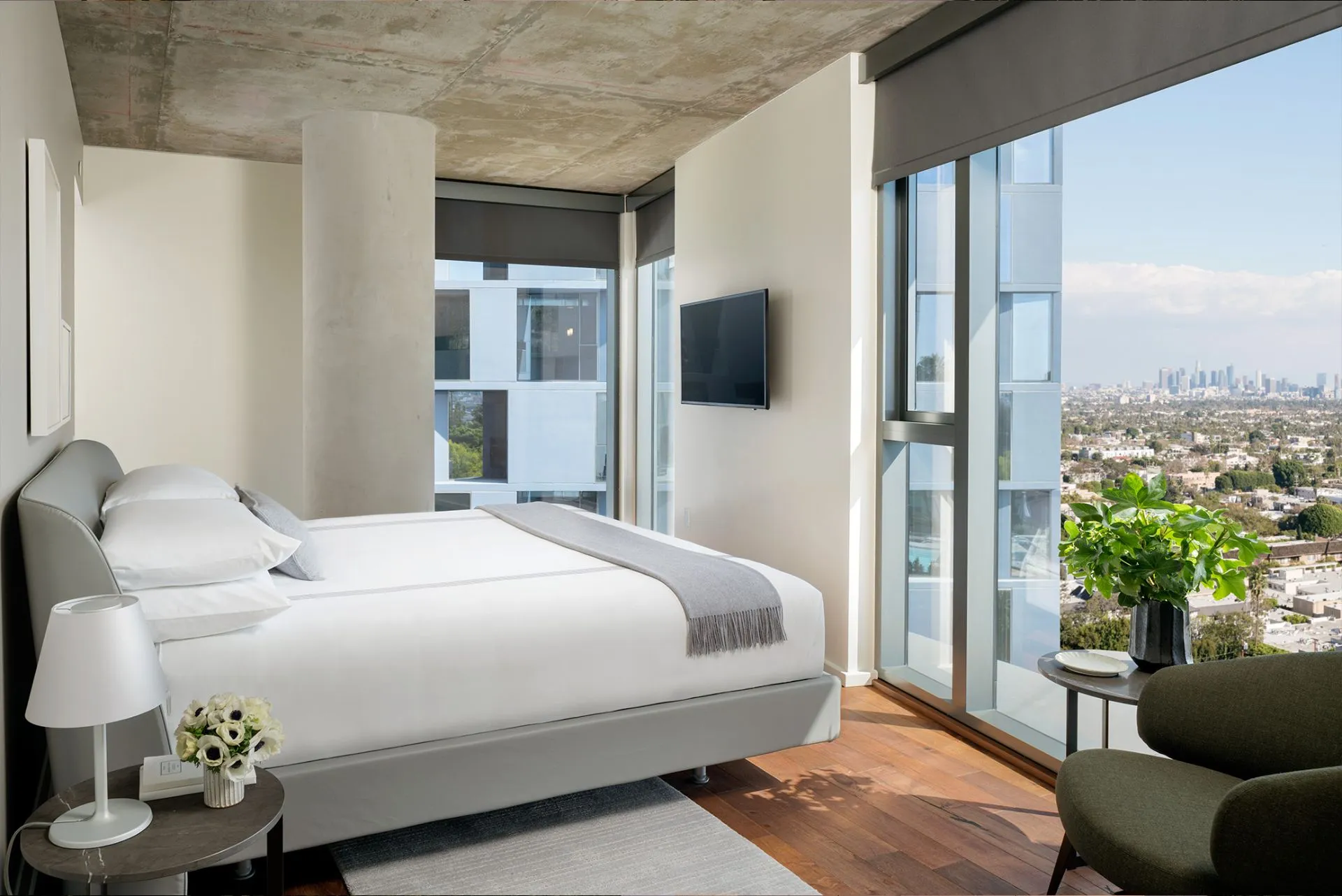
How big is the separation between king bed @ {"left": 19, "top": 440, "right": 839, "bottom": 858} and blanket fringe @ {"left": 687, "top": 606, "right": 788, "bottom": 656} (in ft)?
0.09

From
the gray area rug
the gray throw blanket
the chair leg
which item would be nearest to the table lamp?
the gray area rug

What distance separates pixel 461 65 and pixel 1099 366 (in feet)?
9.72

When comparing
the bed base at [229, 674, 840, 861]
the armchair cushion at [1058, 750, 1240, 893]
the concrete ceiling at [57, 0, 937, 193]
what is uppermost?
the concrete ceiling at [57, 0, 937, 193]

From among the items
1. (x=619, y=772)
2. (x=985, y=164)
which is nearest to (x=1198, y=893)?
(x=619, y=772)

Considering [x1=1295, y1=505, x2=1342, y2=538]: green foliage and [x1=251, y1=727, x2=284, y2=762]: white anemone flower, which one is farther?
[x1=1295, y1=505, x2=1342, y2=538]: green foliage

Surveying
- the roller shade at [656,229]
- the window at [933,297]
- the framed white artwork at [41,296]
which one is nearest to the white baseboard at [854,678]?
the window at [933,297]

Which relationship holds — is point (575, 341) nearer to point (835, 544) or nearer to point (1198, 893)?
point (835, 544)

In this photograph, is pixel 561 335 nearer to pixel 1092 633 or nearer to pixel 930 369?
pixel 930 369

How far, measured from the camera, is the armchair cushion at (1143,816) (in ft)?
5.50

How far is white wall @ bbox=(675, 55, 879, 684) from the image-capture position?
13.1 feet

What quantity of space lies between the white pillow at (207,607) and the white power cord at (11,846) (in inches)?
19.5

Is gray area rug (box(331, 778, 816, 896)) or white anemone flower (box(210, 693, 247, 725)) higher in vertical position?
white anemone flower (box(210, 693, 247, 725))

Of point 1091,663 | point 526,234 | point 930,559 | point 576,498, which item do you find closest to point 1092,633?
point 1091,663

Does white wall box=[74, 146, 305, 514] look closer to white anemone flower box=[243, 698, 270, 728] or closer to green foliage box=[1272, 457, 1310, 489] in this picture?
white anemone flower box=[243, 698, 270, 728]
